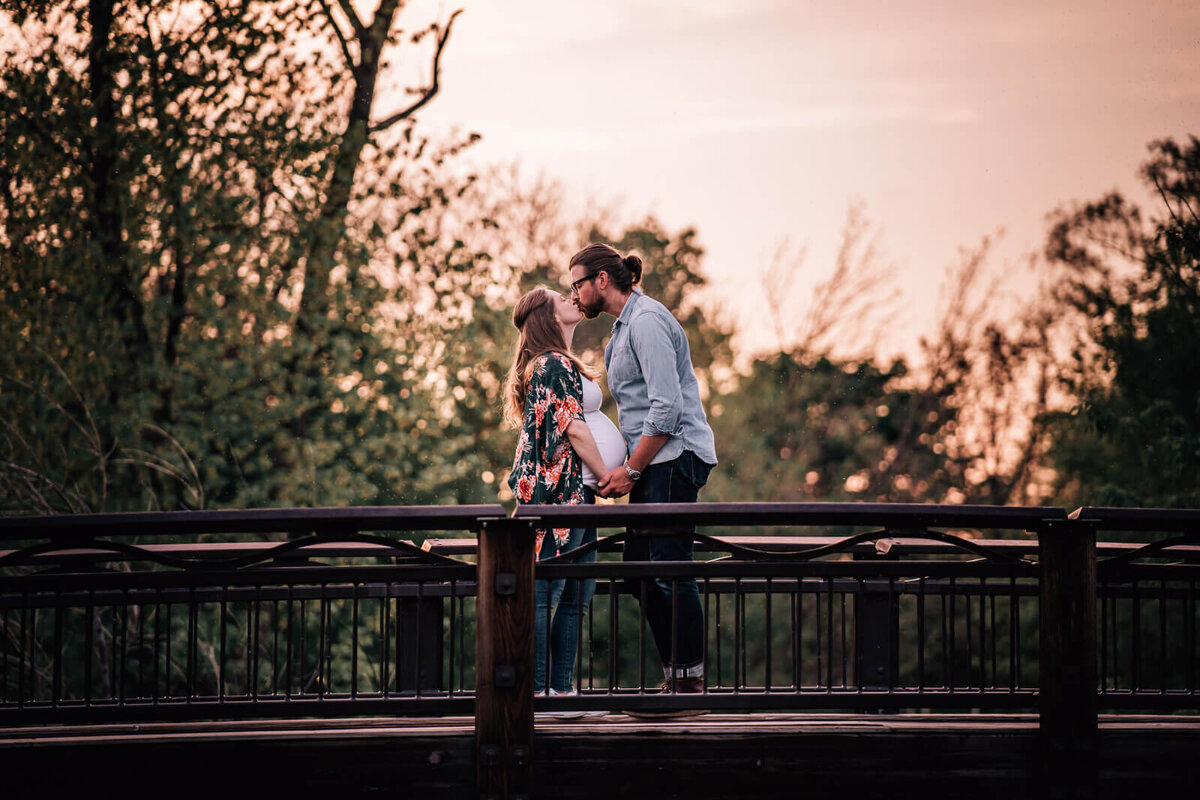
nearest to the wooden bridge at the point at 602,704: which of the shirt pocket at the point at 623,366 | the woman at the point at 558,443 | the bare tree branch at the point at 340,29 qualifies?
the woman at the point at 558,443

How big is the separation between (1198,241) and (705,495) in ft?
29.5

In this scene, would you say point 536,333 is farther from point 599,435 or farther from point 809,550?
point 809,550

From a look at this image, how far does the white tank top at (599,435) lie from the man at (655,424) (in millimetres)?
49

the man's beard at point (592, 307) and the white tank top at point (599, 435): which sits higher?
the man's beard at point (592, 307)

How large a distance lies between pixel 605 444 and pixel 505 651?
978 millimetres

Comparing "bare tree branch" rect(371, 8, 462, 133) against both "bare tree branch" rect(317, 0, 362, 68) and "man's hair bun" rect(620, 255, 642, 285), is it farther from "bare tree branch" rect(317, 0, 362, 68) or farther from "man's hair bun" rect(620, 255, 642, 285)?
"man's hair bun" rect(620, 255, 642, 285)

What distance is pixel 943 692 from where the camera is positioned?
4.61 metres

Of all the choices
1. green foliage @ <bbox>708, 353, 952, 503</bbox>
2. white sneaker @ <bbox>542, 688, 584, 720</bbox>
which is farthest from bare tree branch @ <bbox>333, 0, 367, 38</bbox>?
green foliage @ <bbox>708, 353, 952, 503</bbox>

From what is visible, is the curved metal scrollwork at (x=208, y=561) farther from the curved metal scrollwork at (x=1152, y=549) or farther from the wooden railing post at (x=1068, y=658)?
the curved metal scrollwork at (x=1152, y=549)

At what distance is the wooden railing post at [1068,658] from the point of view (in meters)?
4.61

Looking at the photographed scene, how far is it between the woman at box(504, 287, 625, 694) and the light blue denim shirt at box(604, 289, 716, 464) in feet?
0.39

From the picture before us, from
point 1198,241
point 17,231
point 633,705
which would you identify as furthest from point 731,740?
point 1198,241

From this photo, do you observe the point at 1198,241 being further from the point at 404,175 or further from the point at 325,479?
the point at 325,479

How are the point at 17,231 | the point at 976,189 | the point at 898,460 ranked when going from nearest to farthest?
the point at 17,231, the point at 976,189, the point at 898,460
